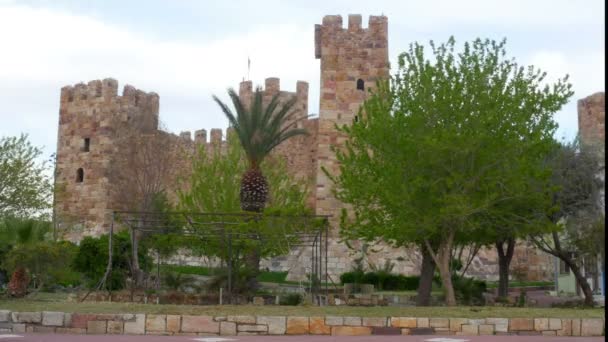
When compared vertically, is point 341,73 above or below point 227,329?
above

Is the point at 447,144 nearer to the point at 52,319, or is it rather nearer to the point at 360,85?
the point at 52,319

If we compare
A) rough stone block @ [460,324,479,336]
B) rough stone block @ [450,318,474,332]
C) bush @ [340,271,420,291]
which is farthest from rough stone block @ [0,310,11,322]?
bush @ [340,271,420,291]

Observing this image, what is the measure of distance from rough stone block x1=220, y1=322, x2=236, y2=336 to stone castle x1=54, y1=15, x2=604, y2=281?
1681 cm

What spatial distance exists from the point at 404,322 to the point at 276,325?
2085 mm

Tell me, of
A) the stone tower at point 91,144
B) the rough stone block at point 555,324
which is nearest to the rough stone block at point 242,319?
the rough stone block at point 555,324

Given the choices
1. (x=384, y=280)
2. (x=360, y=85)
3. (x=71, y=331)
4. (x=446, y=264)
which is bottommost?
(x=71, y=331)

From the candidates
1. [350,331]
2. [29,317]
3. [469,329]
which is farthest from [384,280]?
[29,317]

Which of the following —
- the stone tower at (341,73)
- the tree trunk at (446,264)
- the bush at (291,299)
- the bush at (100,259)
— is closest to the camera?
the tree trunk at (446,264)

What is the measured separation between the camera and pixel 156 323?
41.5ft

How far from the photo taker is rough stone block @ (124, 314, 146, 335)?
12680 millimetres

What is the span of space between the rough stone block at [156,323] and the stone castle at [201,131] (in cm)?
1703

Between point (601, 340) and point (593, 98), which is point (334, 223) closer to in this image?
point (593, 98)

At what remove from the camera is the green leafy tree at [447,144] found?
696 inches

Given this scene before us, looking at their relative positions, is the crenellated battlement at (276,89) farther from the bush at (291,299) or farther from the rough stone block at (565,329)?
the rough stone block at (565,329)
